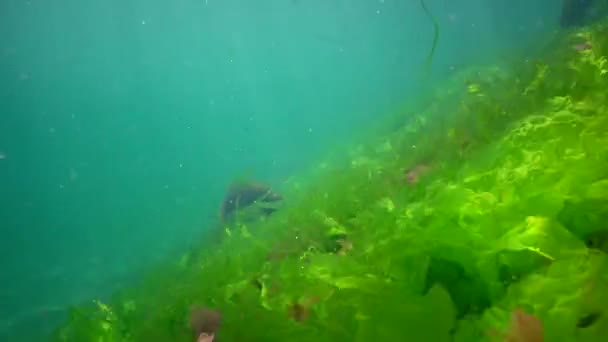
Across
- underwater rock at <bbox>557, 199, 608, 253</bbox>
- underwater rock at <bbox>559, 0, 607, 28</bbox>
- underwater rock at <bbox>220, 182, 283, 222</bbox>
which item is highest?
underwater rock at <bbox>220, 182, 283, 222</bbox>

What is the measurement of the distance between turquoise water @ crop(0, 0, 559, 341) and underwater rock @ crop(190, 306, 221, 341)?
440 inches

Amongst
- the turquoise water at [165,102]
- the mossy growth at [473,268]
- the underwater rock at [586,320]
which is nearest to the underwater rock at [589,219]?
the mossy growth at [473,268]

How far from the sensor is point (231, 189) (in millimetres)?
10750

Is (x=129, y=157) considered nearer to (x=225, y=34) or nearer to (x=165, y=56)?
(x=165, y=56)

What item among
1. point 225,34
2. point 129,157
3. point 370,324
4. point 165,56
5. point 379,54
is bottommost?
point 370,324

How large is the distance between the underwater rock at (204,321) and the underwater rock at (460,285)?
95 centimetres

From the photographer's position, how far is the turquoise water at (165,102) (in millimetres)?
26781

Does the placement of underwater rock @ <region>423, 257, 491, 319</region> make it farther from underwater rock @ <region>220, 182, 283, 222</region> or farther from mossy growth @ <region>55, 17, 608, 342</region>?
underwater rock @ <region>220, 182, 283, 222</region>

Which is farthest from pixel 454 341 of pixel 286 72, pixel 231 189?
pixel 286 72

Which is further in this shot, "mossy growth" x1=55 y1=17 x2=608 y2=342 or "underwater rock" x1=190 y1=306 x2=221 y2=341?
"underwater rock" x1=190 y1=306 x2=221 y2=341

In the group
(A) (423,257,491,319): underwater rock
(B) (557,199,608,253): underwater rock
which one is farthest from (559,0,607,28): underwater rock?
(A) (423,257,491,319): underwater rock

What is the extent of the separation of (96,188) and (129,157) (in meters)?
47.5

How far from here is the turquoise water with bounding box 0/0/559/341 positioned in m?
26.8

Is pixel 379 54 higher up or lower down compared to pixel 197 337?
higher up
